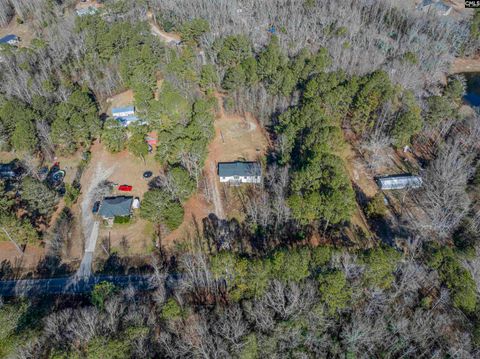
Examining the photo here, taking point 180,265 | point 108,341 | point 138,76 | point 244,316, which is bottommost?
point 180,265

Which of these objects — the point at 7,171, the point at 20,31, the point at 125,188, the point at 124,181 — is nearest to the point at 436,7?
the point at 124,181

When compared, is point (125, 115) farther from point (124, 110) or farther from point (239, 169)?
point (239, 169)

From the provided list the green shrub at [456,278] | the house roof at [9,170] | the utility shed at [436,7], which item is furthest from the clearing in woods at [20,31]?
the utility shed at [436,7]

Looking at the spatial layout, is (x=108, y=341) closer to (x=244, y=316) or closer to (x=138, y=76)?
(x=244, y=316)

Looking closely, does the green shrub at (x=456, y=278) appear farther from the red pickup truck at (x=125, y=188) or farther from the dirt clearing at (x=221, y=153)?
the red pickup truck at (x=125, y=188)

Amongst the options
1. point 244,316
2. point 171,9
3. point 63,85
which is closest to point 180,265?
point 244,316
